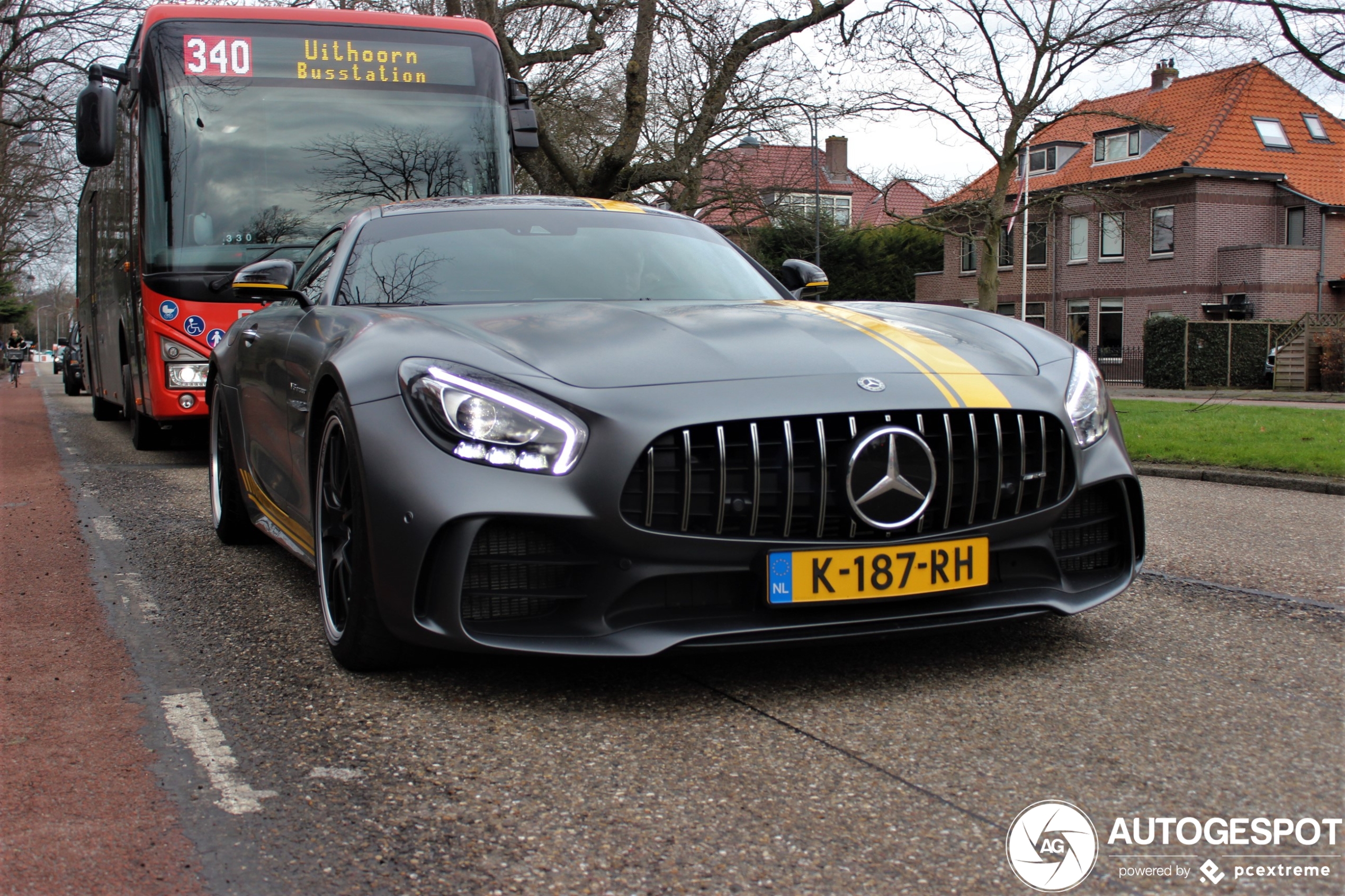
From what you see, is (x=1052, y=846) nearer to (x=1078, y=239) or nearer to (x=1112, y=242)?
(x=1112, y=242)

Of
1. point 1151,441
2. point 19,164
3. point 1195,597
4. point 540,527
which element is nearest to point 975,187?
point 1151,441

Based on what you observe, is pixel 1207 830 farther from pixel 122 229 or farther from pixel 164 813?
pixel 122 229

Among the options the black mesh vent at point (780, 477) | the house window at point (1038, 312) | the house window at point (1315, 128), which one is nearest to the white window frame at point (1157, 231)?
the house window at point (1038, 312)

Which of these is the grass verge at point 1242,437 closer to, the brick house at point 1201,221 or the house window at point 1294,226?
the brick house at point 1201,221

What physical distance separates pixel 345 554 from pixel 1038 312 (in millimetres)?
41379

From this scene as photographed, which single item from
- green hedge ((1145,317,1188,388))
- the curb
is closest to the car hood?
the curb

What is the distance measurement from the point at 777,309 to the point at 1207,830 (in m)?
2.20

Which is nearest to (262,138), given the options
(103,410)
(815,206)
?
(103,410)

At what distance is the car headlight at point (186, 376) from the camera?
9312mm

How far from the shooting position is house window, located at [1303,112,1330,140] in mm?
39406

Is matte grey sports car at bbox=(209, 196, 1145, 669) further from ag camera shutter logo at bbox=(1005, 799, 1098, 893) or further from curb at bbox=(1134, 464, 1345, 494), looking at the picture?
curb at bbox=(1134, 464, 1345, 494)

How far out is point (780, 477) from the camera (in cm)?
308

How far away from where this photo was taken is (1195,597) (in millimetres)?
4480

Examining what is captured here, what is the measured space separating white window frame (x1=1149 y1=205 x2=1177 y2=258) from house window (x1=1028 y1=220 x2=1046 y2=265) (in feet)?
10.9
